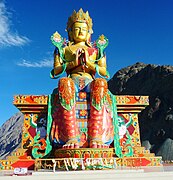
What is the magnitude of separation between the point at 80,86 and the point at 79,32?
2665 mm

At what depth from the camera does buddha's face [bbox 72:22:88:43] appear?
11438 millimetres

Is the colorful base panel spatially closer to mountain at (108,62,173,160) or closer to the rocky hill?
the rocky hill

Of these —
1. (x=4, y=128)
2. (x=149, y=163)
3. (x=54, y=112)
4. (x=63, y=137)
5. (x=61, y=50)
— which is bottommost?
(x=149, y=163)

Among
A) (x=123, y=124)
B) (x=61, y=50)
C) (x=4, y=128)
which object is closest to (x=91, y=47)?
(x=61, y=50)

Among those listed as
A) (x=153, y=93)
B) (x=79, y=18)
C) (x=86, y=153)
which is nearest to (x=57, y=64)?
(x=79, y=18)

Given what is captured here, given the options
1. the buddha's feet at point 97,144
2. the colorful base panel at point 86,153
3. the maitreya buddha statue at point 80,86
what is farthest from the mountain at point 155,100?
the colorful base panel at point 86,153

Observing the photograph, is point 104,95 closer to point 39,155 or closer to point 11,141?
point 39,155

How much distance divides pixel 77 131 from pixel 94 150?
1.15m

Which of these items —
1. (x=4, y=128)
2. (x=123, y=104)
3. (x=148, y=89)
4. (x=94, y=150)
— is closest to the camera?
(x=94, y=150)

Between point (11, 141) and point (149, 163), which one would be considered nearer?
point (149, 163)

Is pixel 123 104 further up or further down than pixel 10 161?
further up

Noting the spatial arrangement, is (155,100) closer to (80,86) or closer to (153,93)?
(153,93)

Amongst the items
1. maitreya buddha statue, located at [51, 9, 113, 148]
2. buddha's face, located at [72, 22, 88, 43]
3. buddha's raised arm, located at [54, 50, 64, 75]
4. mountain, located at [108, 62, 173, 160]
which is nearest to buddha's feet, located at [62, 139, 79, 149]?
maitreya buddha statue, located at [51, 9, 113, 148]

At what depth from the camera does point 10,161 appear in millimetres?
9258
